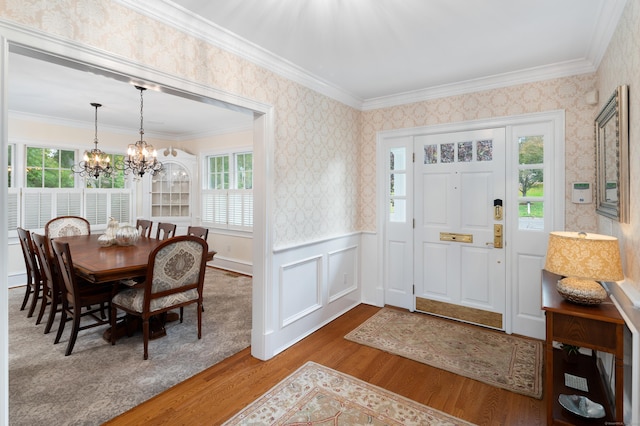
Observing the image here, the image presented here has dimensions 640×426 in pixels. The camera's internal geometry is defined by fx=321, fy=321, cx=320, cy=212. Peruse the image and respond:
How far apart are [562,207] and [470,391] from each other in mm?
1857

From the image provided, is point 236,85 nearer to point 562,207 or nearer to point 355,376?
point 355,376

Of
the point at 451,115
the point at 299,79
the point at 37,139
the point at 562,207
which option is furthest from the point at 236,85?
the point at 37,139

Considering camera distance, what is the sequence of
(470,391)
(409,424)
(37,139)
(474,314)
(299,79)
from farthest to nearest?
(37,139)
(474,314)
(299,79)
(470,391)
(409,424)

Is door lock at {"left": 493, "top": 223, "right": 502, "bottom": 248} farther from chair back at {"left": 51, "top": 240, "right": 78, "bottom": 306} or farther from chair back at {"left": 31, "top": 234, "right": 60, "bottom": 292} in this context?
chair back at {"left": 31, "top": 234, "right": 60, "bottom": 292}

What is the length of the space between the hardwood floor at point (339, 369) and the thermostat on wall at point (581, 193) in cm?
173

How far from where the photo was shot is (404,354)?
2828 mm

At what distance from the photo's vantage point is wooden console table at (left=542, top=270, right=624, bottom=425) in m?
1.64

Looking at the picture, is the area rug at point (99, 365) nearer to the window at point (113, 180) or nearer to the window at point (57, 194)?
the window at point (57, 194)

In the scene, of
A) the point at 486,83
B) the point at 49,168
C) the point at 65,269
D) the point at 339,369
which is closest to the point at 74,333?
the point at 65,269

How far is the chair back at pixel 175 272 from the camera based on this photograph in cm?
274

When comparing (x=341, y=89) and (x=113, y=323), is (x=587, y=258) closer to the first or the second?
(x=341, y=89)

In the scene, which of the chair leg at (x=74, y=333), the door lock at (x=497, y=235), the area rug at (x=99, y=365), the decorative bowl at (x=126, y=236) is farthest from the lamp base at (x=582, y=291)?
the decorative bowl at (x=126, y=236)

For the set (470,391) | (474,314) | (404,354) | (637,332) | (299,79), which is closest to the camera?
Answer: (637,332)

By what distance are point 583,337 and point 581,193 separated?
5.40ft
